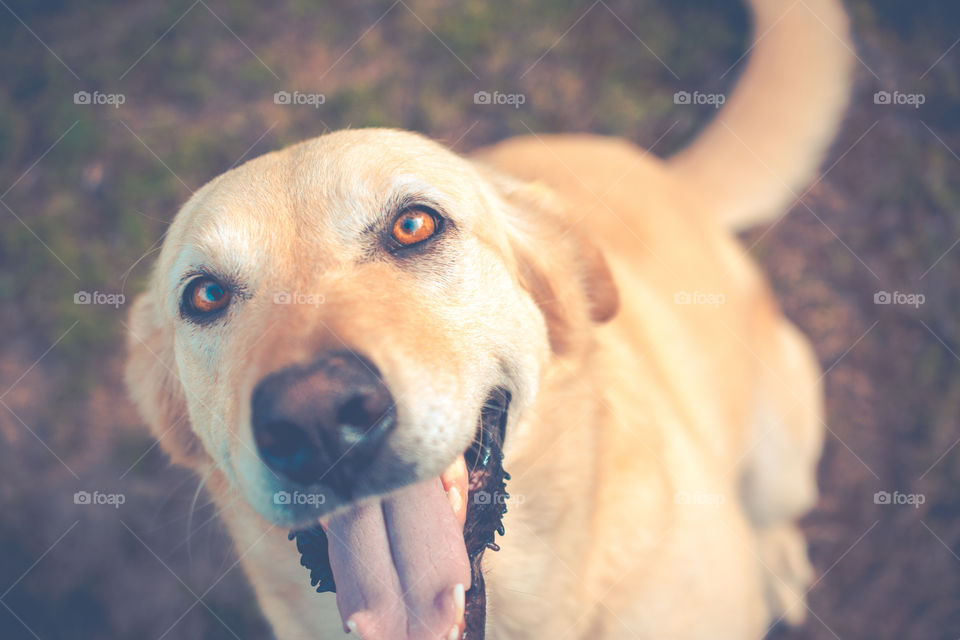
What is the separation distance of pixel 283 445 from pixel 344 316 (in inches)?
13.1

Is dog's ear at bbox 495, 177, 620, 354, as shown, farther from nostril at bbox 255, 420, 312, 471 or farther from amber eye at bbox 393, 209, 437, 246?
nostril at bbox 255, 420, 312, 471

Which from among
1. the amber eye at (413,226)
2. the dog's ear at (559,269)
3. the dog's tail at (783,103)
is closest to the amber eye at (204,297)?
the amber eye at (413,226)

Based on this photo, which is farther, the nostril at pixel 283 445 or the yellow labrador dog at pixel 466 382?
the yellow labrador dog at pixel 466 382

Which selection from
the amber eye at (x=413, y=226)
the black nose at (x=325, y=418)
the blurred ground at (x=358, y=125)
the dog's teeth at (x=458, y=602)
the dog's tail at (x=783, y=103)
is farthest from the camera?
the blurred ground at (x=358, y=125)

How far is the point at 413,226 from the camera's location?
1820 mm

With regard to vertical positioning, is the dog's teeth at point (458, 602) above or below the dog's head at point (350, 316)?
below

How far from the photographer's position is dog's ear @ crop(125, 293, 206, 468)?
6.98 feet

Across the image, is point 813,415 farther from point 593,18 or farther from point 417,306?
point 593,18

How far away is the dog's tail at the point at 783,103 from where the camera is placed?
280 cm

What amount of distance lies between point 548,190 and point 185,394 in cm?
150

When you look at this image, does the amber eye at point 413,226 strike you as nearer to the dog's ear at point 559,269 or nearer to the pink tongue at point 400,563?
the dog's ear at point 559,269

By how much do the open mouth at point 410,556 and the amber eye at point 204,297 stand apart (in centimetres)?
72

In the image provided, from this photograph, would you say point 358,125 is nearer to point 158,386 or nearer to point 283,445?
point 158,386

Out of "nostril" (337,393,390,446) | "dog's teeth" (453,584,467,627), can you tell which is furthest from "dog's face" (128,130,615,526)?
"dog's teeth" (453,584,467,627)
